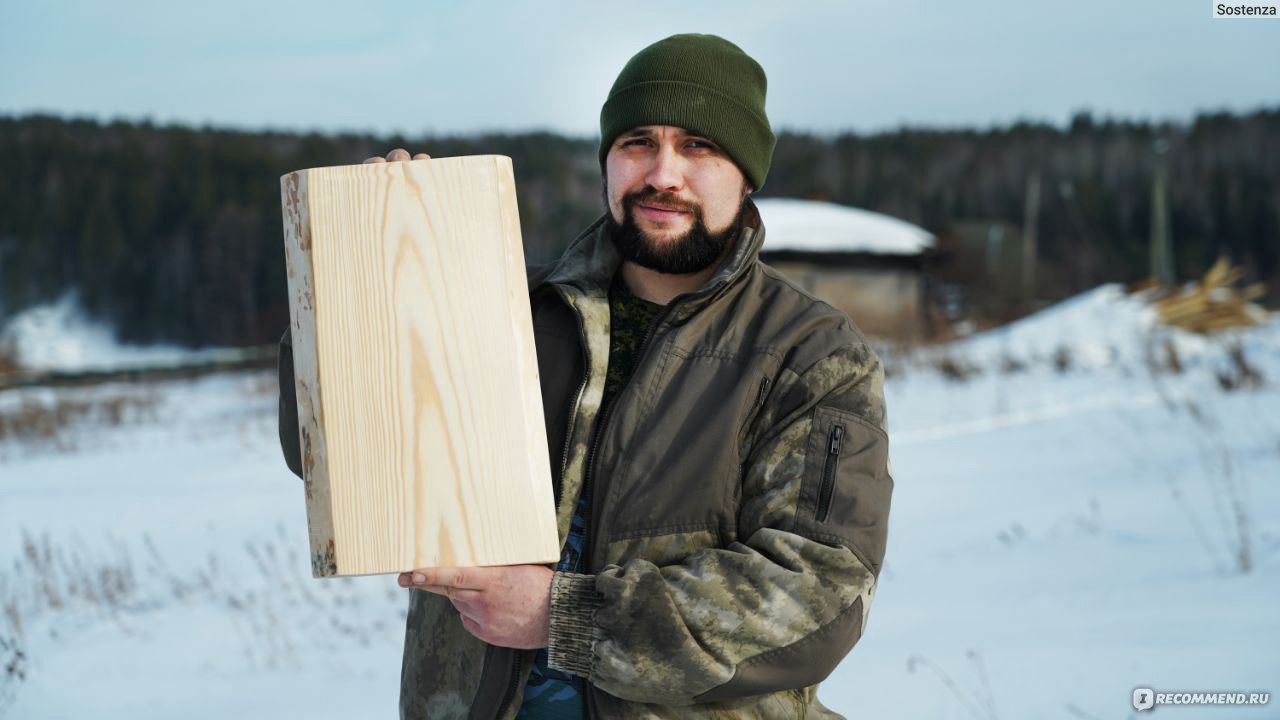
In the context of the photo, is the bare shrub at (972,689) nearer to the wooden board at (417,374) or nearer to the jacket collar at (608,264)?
the jacket collar at (608,264)

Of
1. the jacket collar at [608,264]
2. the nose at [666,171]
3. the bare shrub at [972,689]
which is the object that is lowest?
the bare shrub at [972,689]

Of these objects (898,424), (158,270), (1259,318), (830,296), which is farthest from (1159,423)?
(158,270)

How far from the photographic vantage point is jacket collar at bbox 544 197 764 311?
1.91 metres

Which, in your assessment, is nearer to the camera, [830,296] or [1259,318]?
[1259,318]

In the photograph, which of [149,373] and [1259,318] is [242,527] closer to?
[1259,318]

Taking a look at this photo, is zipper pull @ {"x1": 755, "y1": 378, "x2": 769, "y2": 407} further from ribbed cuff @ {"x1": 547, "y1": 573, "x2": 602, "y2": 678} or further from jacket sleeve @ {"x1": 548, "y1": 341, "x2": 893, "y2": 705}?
ribbed cuff @ {"x1": 547, "y1": 573, "x2": 602, "y2": 678}

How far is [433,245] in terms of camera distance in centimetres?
170

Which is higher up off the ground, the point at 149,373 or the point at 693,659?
the point at 149,373

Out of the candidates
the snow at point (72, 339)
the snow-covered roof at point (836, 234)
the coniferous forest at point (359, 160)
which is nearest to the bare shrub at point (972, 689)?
the snow-covered roof at point (836, 234)

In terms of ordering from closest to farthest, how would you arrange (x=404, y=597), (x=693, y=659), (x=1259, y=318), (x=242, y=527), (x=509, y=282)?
(x=693, y=659), (x=509, y=282), (x=404, y=597), (x=242, y=527), (x=1259, y=318)

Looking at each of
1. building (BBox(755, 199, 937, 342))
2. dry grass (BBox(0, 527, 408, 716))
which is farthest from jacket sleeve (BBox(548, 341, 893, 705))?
building (BBox(755, 199, 937, 342))

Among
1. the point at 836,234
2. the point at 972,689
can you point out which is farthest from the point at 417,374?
the point at 836,234

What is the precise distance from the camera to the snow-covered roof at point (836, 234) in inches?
983

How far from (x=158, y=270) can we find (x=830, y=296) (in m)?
47.7
